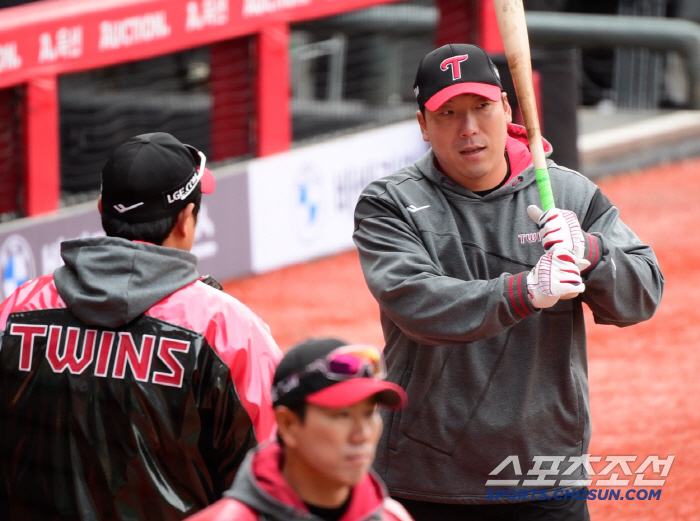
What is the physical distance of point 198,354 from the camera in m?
2.60

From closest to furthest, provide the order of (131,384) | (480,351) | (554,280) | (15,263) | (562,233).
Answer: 1. (131,384)
2. (554,280)
3. (562,233)
4. (480,351)
5. (15,263)

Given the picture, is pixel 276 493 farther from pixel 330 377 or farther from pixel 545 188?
pixel 545 188

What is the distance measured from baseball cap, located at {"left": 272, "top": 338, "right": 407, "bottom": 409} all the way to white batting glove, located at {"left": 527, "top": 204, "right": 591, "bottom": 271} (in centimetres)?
83

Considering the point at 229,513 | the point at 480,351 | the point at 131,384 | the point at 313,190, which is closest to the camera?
the point at 229,513

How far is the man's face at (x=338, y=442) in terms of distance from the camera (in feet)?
6.94

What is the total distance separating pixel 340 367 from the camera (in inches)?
83.5

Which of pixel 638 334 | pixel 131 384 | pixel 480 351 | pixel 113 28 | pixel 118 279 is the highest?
pixel 118 279

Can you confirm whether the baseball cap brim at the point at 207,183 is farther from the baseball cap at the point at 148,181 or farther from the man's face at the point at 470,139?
the man's face at the point at 470,139

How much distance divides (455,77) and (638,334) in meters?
5.05

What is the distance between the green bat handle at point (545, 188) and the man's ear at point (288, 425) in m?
1.13

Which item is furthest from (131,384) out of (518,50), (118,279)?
(518,50)

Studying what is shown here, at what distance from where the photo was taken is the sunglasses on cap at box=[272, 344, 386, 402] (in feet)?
6.96

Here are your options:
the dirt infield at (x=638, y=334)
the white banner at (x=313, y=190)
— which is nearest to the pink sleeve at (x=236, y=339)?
the dirt infield at (x=638, y=334)

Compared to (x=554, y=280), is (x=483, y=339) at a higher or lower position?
lower
